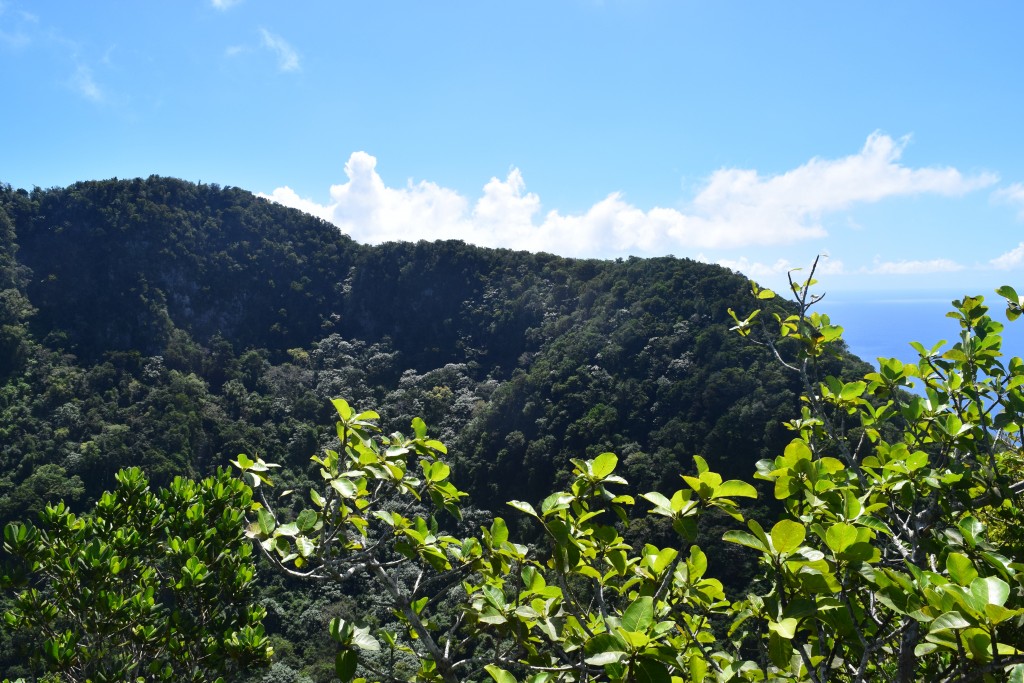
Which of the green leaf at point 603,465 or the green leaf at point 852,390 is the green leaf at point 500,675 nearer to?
the green leaf at point 603,465

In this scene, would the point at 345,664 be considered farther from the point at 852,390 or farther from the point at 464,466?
the point at 464,466

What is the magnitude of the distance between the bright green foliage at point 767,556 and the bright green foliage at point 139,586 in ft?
6.65

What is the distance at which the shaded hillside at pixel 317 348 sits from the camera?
3303 centimetres

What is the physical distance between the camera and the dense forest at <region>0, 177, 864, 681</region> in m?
30.9

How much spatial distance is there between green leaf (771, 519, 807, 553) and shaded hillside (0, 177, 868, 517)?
28440mm

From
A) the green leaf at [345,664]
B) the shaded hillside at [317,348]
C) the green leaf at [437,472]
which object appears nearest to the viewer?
the green leaf at [345,664]

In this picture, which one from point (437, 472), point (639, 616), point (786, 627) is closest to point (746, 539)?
point (786, 627)

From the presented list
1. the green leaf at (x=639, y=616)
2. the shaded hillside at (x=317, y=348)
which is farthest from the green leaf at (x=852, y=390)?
the shaded hillside at (x=317, y=348)

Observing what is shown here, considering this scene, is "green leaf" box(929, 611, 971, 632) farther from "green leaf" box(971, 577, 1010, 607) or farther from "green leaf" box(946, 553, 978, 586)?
"green leaf" box(946, 553, 978, 586)

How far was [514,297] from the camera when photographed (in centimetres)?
5159

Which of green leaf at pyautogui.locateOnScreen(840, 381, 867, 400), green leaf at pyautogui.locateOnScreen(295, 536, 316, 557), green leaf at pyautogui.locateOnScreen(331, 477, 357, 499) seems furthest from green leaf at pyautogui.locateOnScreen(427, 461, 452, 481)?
green leaf at pyautogui.locateOnScreen(840, 381, 867, 400)

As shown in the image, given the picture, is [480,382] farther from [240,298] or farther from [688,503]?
[688,503]

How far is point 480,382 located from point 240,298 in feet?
83.5

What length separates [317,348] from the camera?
52.9 metres
